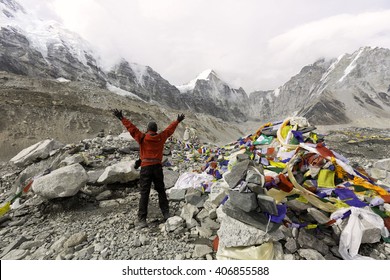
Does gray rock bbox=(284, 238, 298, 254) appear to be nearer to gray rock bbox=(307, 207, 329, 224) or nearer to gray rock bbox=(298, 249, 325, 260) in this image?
gray rock bbox=(298, 249, 325, 260)

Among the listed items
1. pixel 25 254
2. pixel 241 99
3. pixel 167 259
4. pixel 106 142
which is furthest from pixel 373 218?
pixel 241 99

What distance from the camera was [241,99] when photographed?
6924 inches

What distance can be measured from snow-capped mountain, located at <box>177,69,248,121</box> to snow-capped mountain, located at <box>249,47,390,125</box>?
1786cm

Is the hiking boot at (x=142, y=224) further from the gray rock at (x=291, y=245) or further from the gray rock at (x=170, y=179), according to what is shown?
the gray rock at (x=291, y=245)

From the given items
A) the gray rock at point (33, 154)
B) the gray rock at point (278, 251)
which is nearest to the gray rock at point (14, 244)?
the gray rock at point (278, 251)

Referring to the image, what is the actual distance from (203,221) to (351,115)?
338 ft

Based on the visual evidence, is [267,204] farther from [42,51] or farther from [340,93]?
[340,93]

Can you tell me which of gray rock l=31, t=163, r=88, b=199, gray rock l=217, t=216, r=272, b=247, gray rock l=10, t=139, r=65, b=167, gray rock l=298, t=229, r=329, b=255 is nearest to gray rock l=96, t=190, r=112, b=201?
gray rock l=31, t=163, r=88, b=199

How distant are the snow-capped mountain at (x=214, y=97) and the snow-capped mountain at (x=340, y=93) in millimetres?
17856

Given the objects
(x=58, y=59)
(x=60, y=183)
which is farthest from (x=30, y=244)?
(x=58, y=59)

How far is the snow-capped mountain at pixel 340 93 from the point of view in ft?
276

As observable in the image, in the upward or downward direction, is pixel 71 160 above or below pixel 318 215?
above

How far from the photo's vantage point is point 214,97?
151 meters

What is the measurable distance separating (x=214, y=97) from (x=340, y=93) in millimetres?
74758
